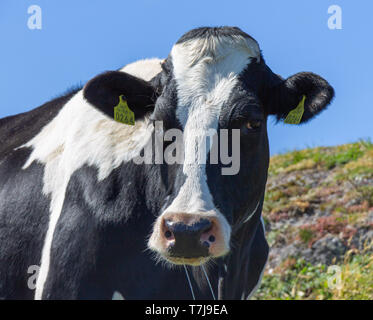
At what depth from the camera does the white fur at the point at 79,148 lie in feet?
18.5

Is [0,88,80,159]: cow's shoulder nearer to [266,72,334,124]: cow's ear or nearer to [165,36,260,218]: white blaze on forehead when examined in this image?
[165,36,260,218]: white blaze on forehead

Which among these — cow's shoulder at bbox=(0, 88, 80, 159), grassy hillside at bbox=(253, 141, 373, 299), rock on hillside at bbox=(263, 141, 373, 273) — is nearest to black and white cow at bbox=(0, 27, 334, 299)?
cow's shoulder at bbox=(0, 88, 80, 159)

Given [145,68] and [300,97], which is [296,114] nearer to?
[300,97]

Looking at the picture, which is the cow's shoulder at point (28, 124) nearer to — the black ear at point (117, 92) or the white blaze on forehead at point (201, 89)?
the black ear at point (117, 92)

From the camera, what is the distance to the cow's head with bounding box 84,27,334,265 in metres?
4.48

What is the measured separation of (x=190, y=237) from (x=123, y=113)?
5.67 feet

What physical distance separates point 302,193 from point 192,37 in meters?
10.7

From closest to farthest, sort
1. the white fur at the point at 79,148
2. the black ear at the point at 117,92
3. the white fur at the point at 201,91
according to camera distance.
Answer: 1. the white fur at the point at 201,91
2. the white fur at the point at 79,148
3. the black ear at the point at 117,92

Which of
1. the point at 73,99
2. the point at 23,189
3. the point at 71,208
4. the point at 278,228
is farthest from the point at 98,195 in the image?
the point at 278,228

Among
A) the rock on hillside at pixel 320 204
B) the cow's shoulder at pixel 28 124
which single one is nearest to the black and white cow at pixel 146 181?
Answer: the cow's shoulder at pixel 28 124

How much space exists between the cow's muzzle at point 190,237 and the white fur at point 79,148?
4.13ft

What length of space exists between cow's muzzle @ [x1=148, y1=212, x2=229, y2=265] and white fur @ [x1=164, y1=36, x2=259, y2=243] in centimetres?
7

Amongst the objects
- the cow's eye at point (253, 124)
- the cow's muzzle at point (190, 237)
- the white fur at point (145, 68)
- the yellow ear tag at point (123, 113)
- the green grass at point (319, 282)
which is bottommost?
the green grass at point (319, 282)

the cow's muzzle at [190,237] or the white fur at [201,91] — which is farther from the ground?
the white fur at [201,91]
